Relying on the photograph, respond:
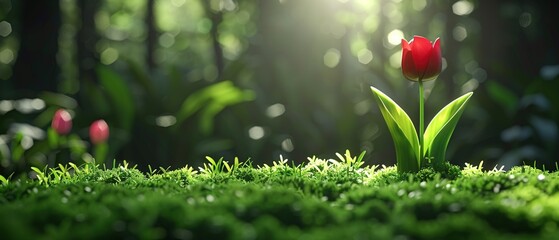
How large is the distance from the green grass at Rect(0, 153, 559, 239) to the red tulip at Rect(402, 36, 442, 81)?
0.67 m

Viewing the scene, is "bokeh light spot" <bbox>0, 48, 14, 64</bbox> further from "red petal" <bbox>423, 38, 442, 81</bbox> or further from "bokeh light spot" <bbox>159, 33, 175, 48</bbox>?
"red petal" <bbox>423, 38, 442, 81</bbox>

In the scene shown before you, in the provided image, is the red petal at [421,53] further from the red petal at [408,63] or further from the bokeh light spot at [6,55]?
the bokeh light spot at [6,55]

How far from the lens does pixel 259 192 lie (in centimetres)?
197

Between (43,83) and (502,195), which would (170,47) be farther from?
(502,195)

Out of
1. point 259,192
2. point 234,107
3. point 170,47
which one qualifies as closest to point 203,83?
point 234,107

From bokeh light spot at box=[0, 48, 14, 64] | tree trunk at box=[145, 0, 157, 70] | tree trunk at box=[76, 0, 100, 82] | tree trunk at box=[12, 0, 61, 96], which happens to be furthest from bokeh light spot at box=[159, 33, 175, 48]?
tree trunk at box=[12, 0, 61, 96]

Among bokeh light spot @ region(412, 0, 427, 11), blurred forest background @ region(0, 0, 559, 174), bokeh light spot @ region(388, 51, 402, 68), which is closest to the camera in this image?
blurred forest background @ region(0, 0, 559, 174)

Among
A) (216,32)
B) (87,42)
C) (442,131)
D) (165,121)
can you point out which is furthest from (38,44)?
(216,32)

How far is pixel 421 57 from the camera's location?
291 cm

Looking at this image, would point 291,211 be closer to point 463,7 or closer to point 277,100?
A: point 277,100

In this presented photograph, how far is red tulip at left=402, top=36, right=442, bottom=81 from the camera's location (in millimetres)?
2893

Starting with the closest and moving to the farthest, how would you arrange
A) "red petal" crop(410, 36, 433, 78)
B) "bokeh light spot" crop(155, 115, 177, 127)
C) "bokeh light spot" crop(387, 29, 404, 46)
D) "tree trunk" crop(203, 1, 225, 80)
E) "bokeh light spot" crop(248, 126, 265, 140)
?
1. "red petal" crop(410, 36, 433, 78)
2. "bokeh light spot" crop(155, 115, 177, 127)
3. "bokeh light spot" crop(248, 126, 265, 140)
4. "tree trunk" crop(203, 1, 225, 80)
5. "bokeh light spot" crop(387, 29, 404, 46)

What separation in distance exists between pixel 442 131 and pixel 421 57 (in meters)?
0.36

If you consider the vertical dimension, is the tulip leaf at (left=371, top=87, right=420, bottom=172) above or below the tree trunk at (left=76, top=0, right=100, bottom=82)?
above
